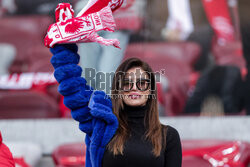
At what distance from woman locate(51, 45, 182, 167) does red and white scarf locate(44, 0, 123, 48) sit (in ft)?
0.15

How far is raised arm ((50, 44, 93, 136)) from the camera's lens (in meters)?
1.60

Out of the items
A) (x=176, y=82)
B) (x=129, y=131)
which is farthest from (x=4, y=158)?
(x=176, y=82)

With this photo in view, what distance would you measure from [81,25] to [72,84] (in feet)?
0.76

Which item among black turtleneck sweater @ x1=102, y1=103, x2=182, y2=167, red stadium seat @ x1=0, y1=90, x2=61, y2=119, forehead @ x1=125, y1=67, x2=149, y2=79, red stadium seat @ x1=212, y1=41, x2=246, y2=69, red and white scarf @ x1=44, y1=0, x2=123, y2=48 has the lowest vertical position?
black turtleneck sweater @ x1=102, y1=103, x2=182, y2=167

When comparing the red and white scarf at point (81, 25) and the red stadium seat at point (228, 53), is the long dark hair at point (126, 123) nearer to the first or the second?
the red and white scarf at point (81, 25)

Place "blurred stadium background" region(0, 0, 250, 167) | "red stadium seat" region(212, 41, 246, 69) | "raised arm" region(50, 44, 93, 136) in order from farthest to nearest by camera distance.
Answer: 1. "red stadium seat" region(212, 41, 246, 69)
2. "blurred stadium background" region(0, 0, 250, 167)
3. "raised arm" region(50, 44, 93, 136)

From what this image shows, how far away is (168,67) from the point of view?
3195 mm

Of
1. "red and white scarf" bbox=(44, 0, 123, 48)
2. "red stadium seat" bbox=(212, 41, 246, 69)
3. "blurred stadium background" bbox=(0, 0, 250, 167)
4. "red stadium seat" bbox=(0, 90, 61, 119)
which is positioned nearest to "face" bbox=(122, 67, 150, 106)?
"red and white scarf" bbox=(44, 0, 123, 48)

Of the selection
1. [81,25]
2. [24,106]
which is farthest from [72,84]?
[24,106]

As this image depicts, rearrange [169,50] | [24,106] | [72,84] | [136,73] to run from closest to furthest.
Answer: [72,84]
[136,73]
[24,106]
[169,50]

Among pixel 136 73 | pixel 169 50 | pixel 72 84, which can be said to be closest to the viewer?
pixel 72 84

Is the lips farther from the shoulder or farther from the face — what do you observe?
the shoulder

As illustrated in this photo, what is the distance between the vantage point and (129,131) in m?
1.70

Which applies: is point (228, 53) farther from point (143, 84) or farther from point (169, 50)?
point (143, 84)
